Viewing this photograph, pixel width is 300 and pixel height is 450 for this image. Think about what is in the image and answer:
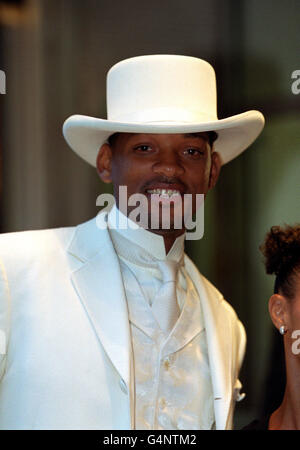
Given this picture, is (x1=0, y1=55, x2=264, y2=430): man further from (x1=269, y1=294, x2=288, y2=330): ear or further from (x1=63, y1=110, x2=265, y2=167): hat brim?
(x1=269, y1=294, x2=288, y2=330): ear

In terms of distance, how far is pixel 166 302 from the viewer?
1490 mm

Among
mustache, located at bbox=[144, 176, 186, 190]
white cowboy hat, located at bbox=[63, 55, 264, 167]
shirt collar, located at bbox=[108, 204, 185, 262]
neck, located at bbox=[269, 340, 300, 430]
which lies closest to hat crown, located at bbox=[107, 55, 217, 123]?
white cowboy hat, located at bbox=[63, 55, 264, 167]

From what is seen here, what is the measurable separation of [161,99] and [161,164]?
15 centimetres

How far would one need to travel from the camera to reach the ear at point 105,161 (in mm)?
1558

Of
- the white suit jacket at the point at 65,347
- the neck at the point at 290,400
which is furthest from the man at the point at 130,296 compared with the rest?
the neck at the point at 290,400

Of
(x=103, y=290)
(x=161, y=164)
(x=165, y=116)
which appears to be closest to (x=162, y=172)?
(x=161, y=164)

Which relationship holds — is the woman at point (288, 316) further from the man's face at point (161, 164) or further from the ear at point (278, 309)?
the man's face at point (161, 164)

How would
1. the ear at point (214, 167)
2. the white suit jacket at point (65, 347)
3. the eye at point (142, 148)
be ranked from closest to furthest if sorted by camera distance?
1. the white suit jacket at point (65, 347)
2. the eye at point (142, 148)
3. the ear at point (214, 167)

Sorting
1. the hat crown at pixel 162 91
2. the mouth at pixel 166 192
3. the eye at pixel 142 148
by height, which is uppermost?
the hat crown at pixel 162 91

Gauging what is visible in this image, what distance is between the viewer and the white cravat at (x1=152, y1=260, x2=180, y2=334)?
4.86ft

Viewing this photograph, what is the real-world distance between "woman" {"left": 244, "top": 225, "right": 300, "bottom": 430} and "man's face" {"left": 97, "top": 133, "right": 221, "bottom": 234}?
10.2 inches

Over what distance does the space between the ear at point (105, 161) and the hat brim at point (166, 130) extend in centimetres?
4
